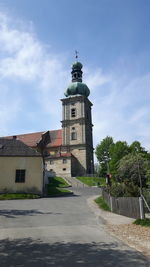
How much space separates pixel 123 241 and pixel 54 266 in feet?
10.8

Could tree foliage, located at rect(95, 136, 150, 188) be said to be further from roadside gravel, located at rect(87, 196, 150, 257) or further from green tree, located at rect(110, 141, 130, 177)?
roadside gravel, located at rect(87, 196, 150, 257)

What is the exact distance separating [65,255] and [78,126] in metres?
57.4

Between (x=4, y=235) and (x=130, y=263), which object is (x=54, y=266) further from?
(x=4, y=235)

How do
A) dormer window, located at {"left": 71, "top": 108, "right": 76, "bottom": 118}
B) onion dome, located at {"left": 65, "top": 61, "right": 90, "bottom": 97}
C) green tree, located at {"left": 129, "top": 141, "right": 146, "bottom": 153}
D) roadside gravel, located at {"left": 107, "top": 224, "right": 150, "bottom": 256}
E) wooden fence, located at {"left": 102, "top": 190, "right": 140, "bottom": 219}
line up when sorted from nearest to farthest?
roadside gravel, located at {"left": 107, "top": 224, "right": 150, "bottom": 256}
wooden fence, located at {"left": 102, "top": 190, "right": 140, "bottom": 219}
green tree, located at {"left": 129, "top": 141, "right": 146, "bottom": 153}
dormer window, located at {"left": 71, "top": 108, "right": 76, "bottom": 118}
onion dome, located at {"left": 65, "top": 61, "right": 90, "bottom": 97}

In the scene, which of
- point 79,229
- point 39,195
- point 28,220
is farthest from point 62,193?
point 79,229

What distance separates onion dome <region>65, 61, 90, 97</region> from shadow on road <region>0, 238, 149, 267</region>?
203 feet

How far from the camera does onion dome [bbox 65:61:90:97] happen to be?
2648 inches

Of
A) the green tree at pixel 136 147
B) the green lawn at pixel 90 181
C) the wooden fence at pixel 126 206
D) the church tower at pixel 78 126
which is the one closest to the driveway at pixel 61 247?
the wooden fence at pixel 126 206

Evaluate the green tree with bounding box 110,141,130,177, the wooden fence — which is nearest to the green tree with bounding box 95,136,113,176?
the green tree with bounding box 110,141,130,177

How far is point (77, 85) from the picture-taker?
67375mm

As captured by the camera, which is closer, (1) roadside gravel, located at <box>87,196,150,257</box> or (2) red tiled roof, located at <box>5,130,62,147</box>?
(1) roadside gravel, located at <box>87,196,150,257</box>

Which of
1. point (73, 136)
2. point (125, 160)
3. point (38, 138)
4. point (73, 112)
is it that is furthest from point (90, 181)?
point (73, 112)

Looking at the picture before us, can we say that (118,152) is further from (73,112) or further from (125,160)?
(125,160)

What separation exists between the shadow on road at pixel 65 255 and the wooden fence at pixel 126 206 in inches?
212
